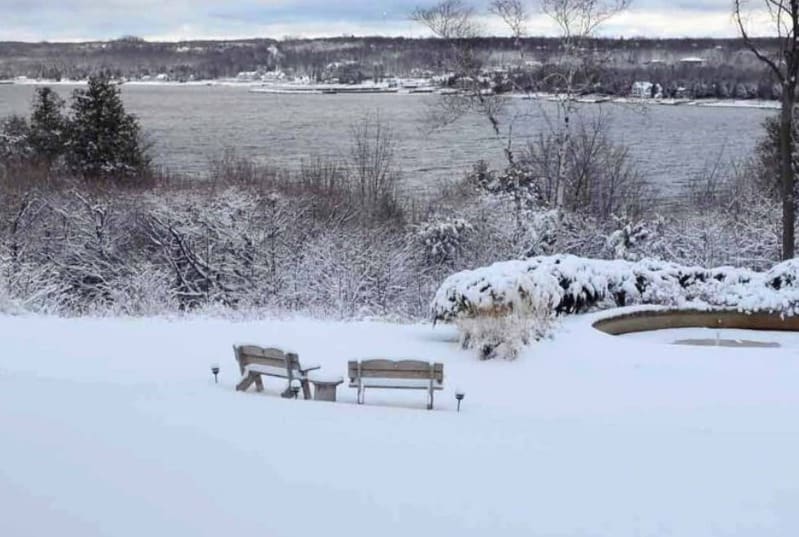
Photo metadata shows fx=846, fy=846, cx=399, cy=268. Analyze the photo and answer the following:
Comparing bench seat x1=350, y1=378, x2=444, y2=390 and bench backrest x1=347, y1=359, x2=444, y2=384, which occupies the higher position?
bench backrest x1=347, y1=359, x2=444, y2=384

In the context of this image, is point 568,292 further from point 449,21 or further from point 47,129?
point 47,129

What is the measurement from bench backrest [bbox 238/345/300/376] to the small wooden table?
304 mm

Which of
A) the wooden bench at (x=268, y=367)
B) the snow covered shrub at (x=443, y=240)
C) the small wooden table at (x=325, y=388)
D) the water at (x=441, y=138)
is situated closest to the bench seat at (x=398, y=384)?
the small wooden table at (x=325, y=388)

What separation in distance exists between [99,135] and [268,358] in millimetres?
28991

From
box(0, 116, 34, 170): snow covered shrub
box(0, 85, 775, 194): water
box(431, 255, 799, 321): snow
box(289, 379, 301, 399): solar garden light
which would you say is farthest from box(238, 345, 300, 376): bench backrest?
box(0, 116, 34, 170): snow covered shrub

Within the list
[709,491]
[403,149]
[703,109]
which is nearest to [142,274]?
[709,491]

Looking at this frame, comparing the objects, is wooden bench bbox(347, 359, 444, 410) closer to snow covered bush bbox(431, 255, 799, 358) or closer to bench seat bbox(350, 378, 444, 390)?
bench seat bbox(350, 378, 444, 390)

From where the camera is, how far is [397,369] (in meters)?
9.56

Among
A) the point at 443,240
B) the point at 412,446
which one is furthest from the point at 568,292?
the point at 443,240

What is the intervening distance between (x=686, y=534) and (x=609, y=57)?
2119cm

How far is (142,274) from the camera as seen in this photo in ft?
76.4

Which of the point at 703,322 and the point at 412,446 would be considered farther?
the point at 703,322

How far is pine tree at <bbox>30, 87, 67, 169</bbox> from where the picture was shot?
37.5m

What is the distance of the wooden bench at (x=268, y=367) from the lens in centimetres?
970
